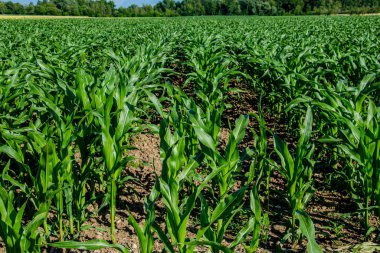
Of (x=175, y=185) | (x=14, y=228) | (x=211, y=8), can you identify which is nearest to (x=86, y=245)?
(x=14, y=228)

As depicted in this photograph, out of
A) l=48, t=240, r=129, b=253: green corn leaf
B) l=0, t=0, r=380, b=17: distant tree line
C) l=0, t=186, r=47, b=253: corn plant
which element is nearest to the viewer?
l=48, t=240, r=129, b=253: green corn leaf

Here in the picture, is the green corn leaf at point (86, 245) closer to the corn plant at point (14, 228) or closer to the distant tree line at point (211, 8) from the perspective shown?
the corn plant at point (14, 228)

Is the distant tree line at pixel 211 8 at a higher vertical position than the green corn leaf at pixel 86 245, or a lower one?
higher

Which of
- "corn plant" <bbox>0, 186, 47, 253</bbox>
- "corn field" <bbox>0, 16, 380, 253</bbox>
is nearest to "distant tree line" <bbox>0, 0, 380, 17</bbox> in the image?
"corn field" <bbox>0, 16, 380, 253</bbox>

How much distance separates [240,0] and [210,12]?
8533mm

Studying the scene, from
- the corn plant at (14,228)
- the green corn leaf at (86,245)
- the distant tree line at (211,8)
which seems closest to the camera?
the green corn leaf at (86,245)

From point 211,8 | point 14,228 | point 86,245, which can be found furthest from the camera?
point 211,8

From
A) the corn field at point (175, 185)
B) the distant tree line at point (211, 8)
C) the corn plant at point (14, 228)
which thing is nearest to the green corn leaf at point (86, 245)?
the corn field at point (175, 185)

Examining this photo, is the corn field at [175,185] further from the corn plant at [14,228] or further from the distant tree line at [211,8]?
the distant tree line at [211,8]

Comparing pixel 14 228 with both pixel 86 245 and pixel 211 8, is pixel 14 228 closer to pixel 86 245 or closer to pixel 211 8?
pixel 86 245

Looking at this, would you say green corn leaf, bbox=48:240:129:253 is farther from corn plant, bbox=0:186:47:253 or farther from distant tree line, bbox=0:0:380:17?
distant tree line, bbox=0:0:380:17

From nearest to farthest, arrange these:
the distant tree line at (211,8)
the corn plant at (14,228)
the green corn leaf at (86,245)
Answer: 1. the green corn leaf at (86,245)
2. the corn plant at (14,228)
3. the distant tree line at (211,8)

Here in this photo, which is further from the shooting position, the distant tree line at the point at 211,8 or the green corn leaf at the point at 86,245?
the distant tree line at the point at 211,8

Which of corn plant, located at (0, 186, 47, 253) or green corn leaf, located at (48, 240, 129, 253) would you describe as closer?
green corn leaf, located at (48, 240, 129, 253)
